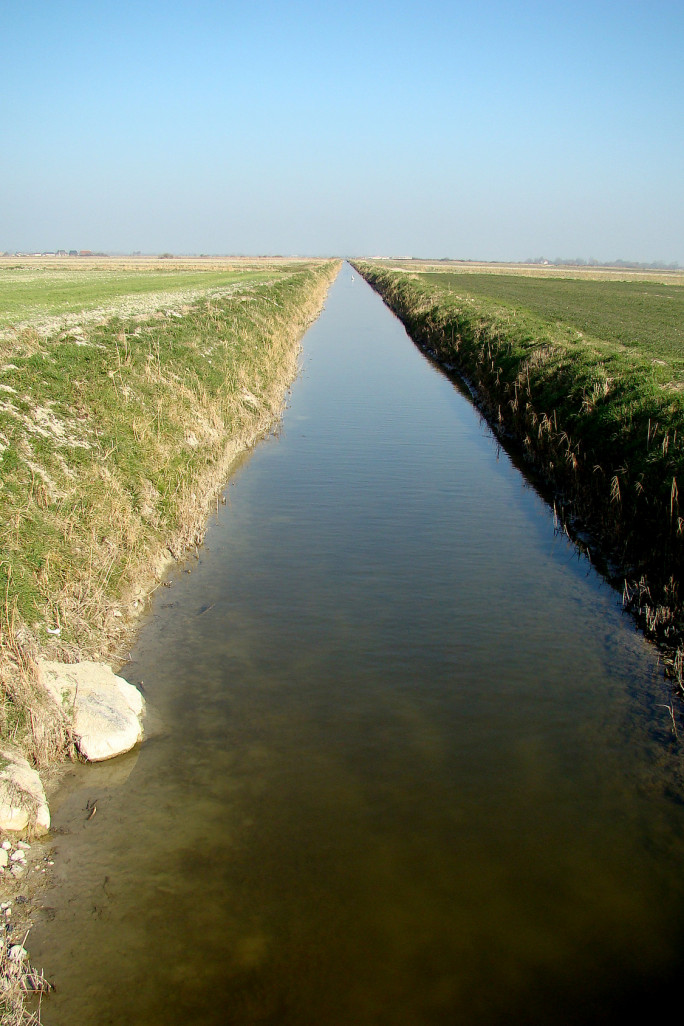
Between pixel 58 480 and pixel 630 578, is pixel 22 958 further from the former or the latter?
pixel 630 578

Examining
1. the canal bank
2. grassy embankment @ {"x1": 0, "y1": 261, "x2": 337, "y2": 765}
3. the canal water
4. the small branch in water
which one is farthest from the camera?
grassy embankment @ {"x1": 0, "y1": 261, "x2": 337, "y2": 765}

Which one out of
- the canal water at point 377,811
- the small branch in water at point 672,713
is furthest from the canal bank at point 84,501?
the small branch in water at point 672,713

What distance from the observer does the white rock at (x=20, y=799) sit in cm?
487

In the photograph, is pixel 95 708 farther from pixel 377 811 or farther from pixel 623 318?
pixel 623 318

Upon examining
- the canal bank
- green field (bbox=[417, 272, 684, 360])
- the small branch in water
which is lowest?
the small branch in water

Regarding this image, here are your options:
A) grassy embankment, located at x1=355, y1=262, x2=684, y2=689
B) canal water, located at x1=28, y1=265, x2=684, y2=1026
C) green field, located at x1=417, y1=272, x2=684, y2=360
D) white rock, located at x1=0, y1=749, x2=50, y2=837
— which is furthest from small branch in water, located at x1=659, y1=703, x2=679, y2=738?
green field, located at x1=417, y1=272, x2=684, y2=360

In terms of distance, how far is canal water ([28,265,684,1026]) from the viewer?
162 inches

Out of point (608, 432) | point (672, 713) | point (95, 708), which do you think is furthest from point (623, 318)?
point (95, 708)

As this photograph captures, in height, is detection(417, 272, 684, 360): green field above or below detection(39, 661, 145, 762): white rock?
above

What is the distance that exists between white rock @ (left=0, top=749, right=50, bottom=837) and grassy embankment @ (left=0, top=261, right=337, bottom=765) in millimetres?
336

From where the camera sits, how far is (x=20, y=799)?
16.2ft

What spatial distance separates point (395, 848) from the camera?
5.02m

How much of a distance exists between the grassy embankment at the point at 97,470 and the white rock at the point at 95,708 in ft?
0.71

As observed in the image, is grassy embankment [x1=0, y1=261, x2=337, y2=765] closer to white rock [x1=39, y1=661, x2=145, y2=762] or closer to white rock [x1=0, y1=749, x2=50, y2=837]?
white rock [x1=39, y1=661, x2=145, y2=762]
